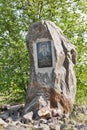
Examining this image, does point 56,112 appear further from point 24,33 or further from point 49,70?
point 24,33

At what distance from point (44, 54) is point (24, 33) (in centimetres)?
497

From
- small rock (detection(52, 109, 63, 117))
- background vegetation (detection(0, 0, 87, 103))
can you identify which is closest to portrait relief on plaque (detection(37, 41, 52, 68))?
small rock (detection(52, 109, 63, 117))

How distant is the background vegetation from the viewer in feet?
48.0

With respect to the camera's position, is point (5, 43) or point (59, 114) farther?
point (5, 43)

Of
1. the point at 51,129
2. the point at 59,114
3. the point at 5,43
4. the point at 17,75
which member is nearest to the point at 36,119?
the point at 59,114

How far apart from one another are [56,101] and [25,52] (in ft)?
15.4

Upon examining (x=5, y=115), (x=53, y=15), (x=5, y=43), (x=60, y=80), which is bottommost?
(x=5, y=115)

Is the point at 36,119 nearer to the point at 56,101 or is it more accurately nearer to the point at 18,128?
the point at 56,101

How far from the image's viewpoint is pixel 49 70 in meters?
10.4

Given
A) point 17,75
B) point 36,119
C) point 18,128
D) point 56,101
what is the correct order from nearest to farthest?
point 18,128
point 36,119
point 56,101
point 17,75

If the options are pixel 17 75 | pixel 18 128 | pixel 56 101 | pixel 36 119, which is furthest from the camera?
pixel 17 75

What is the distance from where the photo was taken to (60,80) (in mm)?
10492

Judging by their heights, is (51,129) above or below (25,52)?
below

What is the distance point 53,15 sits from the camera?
1541 cm
